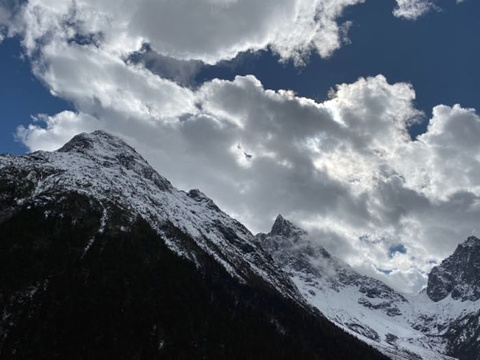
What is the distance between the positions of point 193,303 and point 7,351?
7487 centimetres

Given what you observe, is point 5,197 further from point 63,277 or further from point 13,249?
point 63,277

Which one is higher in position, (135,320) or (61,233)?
(61,233)

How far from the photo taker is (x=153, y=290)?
184125 millimetres

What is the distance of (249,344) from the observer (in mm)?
191625

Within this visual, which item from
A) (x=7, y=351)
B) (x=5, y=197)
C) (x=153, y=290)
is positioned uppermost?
(x=5, y=197)

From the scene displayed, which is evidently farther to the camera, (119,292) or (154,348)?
(119,292)

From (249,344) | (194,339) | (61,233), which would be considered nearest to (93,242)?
(61,233)

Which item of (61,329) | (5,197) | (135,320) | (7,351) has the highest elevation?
(5,197)

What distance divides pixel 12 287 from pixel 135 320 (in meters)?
39.2

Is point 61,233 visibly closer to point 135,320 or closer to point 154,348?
point 135,320

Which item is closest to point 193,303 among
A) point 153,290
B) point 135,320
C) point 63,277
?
point 153,290

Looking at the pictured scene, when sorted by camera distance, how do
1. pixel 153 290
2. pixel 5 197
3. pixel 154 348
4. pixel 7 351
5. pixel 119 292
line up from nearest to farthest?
1. pixel 7 351
2. pixel 154 348
3. pixel 119 292
4. pixel 153 290
5. pixel 5 197

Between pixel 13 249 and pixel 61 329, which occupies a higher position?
pixel 13 249

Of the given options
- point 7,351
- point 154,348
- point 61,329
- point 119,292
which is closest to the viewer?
point 7,351
